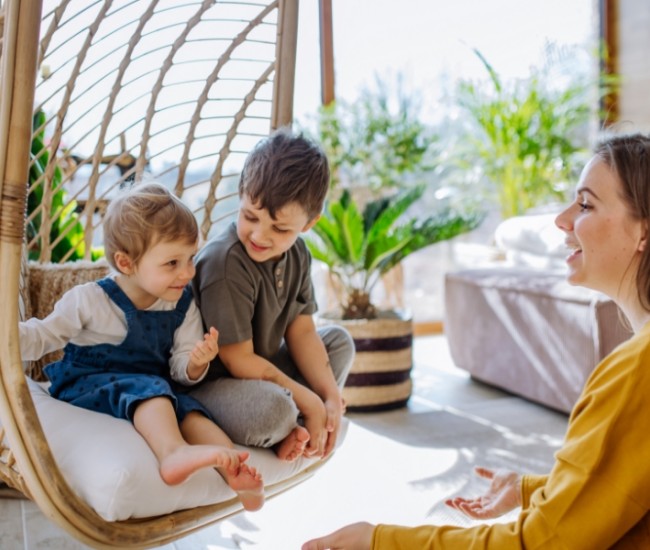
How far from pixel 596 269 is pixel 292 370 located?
2.17 feet

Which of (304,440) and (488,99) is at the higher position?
(488,99)

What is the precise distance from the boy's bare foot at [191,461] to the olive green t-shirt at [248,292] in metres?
0.29

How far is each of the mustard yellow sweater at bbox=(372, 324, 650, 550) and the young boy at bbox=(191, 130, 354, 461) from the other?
1.52 feet

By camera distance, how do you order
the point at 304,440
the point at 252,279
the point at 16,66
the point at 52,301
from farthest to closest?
the point at 52,301, the point at 252,279, the point at 304,440, the point at 16,66

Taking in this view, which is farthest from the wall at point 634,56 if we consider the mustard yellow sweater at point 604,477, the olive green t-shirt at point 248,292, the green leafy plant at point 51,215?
the mustard yellow sweater at point 604,477

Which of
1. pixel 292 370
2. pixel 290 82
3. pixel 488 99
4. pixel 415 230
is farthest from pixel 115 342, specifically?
pixel 488 99

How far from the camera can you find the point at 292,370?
1.60m

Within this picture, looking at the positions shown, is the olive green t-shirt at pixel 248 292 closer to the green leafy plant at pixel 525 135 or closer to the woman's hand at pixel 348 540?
the woman's hand at pixel 348 540

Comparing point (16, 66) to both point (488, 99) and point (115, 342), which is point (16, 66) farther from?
point (488, 99)

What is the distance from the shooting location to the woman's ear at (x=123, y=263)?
138 centimetres

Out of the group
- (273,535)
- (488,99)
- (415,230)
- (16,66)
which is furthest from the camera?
(488,99)

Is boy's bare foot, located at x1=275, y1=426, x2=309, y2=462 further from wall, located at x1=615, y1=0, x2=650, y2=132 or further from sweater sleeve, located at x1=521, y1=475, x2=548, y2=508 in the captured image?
wall, located at x1=615, y1=0, x2=650, y2=132

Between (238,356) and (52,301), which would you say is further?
(52,301)

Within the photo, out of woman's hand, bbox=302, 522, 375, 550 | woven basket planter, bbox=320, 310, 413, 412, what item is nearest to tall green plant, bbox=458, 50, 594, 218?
woven basket planter, bbox=320, 310, 413, 412
